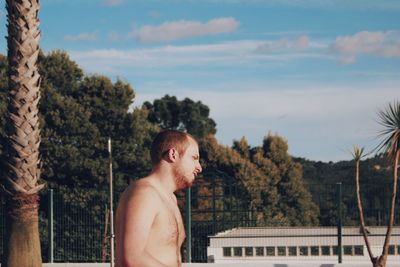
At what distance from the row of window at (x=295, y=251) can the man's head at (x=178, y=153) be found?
18.5m

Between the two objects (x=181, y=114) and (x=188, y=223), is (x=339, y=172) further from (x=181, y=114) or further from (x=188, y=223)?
(x=188, y=223)

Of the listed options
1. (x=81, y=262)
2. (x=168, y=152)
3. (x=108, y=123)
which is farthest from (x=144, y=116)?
(x=168, y=152)

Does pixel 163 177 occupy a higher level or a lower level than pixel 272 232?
higher

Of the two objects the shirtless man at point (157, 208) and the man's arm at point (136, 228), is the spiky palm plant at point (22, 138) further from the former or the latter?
the man's arm at point (136, 228)

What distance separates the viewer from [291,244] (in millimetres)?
24672

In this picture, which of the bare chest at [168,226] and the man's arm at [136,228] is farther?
the bare chest at [168,226]

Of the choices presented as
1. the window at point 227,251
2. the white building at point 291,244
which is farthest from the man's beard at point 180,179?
the window at point 227,251

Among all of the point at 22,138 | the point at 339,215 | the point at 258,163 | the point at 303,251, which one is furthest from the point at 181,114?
the point at 22,138

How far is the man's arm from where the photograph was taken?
4.30 metres

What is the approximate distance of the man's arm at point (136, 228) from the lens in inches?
169

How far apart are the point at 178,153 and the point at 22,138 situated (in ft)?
47.0

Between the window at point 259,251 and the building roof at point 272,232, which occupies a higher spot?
the building roof at point 272,232

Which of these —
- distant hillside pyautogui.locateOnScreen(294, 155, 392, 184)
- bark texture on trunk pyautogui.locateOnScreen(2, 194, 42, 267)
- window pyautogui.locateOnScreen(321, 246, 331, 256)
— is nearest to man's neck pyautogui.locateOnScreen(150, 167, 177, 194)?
bark texture on trunk pyautogui.locateOnScreen(2, 194, 42, 267)

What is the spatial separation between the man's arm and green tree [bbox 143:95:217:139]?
259 feet
